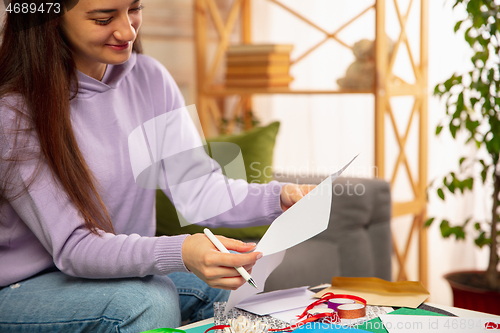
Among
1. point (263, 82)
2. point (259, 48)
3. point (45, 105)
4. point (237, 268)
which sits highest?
point (259, 48)

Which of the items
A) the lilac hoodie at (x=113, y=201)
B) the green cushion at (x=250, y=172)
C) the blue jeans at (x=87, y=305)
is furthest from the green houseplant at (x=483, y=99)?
the blue jeans at (x=87, y=305)

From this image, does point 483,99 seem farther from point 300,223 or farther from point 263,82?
point 300,223

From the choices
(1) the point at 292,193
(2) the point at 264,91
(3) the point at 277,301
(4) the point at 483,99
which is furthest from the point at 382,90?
(3) the point at 277,301

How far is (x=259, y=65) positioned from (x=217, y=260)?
1450 millimetres

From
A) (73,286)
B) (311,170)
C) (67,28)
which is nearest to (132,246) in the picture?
(73,286)

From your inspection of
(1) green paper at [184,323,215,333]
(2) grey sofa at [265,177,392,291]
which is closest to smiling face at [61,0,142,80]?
(1) green paper at [184,323,215,333]

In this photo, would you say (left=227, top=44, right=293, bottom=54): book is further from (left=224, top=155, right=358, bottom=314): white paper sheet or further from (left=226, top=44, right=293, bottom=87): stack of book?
(left=224, top=155, right=358, bottom=314): white paper sheet

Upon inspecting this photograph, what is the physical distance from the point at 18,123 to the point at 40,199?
13cm

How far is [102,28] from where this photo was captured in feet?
2.90

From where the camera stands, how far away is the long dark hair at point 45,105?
847 millimetres

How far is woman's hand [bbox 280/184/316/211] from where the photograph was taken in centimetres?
95

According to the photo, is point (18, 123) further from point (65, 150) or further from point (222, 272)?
point (222, 272)

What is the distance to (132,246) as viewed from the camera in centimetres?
81

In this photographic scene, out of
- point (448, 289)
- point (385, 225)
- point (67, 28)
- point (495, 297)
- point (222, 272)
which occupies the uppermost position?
point (67, 28)
